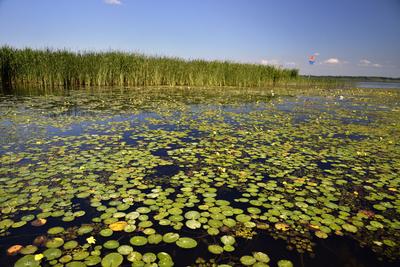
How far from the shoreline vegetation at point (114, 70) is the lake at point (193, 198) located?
1176cm

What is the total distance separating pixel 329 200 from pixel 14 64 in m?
18.1

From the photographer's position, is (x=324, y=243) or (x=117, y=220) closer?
(x=324, y=243)

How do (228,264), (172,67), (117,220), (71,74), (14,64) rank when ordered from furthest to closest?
(172,67) → (71,74) → (14,64) → (117,220) → (228,264)

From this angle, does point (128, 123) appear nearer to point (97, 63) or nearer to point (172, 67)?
point (97, 63)

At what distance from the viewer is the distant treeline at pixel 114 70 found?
53.5 ft

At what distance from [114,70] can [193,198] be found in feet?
58.4

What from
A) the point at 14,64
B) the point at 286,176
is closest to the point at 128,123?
the point at 286,176

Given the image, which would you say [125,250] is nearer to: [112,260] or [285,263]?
[112,260]

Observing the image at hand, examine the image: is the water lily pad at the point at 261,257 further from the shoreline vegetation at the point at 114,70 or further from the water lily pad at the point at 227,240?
the shoreline vegetation at the point at 114,70

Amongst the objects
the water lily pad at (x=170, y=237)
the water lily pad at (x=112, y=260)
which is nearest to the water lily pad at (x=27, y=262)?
the water lily pad at (x=112, y=260)

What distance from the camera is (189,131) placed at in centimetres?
675

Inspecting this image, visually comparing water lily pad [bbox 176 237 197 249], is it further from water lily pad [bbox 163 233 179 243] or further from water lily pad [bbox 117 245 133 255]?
water lily pad [bbox 117 245 133 255]

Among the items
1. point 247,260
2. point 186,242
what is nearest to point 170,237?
point 186,242

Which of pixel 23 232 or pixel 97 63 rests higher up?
pixel 97 63
